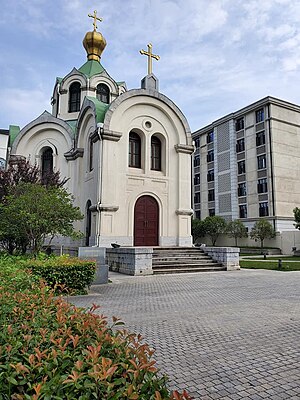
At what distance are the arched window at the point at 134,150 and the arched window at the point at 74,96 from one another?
8.37 m

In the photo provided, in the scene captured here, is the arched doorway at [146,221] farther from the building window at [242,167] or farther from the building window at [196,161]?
the building window at [196,161]

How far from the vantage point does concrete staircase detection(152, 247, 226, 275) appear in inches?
583

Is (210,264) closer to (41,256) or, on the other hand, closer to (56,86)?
(41,256)

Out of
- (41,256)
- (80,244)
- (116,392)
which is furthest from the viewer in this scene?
(80,244)

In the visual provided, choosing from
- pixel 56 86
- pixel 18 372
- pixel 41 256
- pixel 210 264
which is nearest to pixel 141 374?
pixel 18 372

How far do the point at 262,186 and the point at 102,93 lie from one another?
23694 millimetres

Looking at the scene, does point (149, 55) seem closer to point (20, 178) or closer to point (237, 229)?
point (20, 178)

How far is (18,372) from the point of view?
2.01 m

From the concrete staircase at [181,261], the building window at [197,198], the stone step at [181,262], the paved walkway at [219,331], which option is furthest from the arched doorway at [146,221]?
the building window at [197,198]

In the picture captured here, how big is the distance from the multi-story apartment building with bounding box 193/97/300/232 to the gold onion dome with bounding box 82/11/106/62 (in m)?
22.3

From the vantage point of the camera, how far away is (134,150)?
19500 millimetres

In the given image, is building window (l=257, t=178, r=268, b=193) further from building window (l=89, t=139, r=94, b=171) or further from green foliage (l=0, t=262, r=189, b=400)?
green foliage (l=0, t=262, r=189, b=400)

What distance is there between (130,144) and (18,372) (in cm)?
1805

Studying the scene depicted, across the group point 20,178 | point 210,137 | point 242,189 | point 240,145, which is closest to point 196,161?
point 210,137
